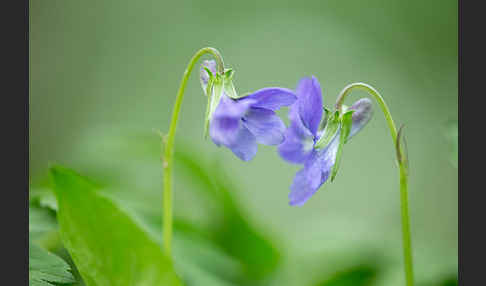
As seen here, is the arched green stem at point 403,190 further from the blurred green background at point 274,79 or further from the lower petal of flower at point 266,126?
the blurred green background at point 274,79

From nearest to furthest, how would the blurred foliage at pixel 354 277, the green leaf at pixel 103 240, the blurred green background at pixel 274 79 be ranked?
the green leaf at pixel 103 240
the blurred foliage at pixel 354 277
the blurred green background at pixel 274 79

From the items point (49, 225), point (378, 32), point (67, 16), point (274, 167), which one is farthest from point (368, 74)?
point (49, 225)

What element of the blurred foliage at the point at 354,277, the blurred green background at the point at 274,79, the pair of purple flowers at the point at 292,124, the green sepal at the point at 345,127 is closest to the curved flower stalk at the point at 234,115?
the pair of purple flowers at the point at 292,124

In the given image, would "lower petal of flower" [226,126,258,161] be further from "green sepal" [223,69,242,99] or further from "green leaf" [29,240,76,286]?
"green leaf" [29,240,76,286]

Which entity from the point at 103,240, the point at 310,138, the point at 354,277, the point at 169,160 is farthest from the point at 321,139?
the point at 354,277

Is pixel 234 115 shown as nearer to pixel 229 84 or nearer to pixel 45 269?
pixel 229 84

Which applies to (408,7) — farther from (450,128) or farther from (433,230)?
(450,128)
